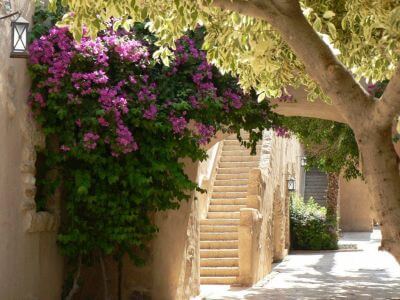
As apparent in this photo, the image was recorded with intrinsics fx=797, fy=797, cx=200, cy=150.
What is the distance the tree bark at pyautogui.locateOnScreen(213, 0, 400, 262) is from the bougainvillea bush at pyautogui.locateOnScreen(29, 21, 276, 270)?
13.2 feet

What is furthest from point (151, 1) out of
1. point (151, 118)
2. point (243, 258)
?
point (243, 258)

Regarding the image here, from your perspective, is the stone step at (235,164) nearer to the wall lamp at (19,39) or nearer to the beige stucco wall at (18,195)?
the beige stucco wall at (18,195)

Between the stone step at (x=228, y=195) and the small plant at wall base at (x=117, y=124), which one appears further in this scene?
the stone step at (x=228, y=195)

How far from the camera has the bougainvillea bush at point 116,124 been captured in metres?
9.23

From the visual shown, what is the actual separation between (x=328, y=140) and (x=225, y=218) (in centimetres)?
297

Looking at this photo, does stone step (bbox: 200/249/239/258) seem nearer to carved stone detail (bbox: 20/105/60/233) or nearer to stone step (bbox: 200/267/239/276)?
stone step (bbox: 200/267/239/276)

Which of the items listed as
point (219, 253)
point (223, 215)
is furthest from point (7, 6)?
point (223, 215)

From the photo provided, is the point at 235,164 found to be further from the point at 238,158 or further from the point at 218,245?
the point at 218,245

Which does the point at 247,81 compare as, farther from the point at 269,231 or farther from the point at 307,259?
the point at 307,259

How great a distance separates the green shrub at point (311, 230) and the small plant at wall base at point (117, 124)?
49.5ft

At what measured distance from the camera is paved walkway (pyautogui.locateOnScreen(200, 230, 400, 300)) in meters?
13.4

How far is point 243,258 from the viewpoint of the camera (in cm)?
1437

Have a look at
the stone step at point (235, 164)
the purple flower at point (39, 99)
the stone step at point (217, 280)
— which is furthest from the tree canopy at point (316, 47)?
the stone step at point (235, 164)

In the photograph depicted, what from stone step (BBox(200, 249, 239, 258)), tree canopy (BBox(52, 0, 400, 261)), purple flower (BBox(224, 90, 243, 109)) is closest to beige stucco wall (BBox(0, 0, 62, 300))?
tree canopy (BBox(52, 0, 400, 261))
